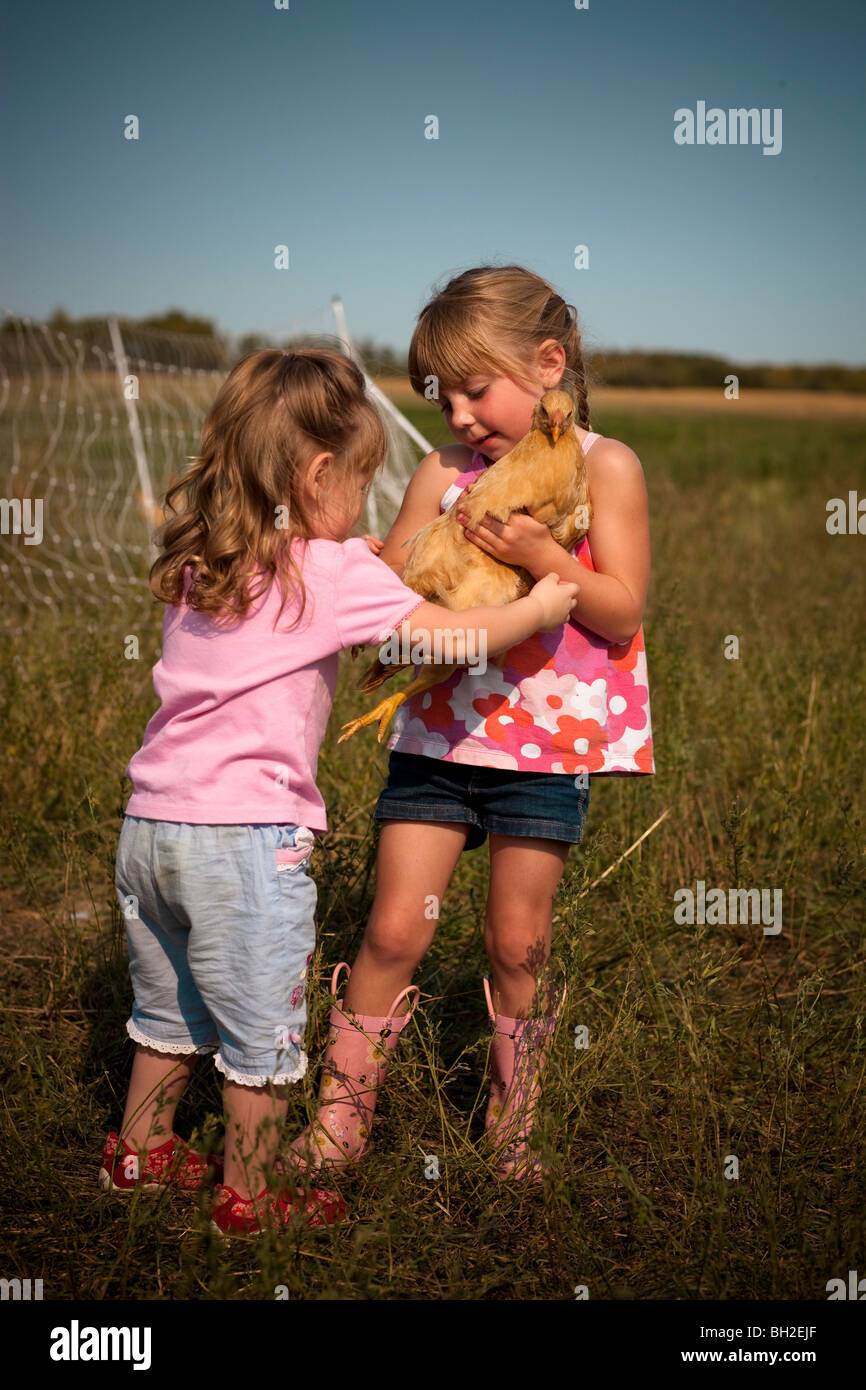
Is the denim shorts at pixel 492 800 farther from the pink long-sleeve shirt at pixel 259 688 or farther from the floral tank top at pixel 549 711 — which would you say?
the pink long-sleeve shirt at pixel 259 688

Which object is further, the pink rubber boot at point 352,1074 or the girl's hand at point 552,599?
the pink rubber boot at point 352,1074

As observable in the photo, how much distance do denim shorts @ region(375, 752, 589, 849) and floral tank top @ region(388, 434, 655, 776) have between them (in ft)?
0.14

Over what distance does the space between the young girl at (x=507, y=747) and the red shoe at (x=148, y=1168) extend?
0.71 feet

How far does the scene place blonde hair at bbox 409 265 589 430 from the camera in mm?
2008

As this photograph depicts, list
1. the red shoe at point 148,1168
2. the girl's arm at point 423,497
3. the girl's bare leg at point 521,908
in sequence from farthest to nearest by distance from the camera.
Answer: the girl's arm at point 423,497
the girl's bare leg at point 521,908
the red shoe at point 148,1168

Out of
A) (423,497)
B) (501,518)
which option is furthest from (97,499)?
(501,518)

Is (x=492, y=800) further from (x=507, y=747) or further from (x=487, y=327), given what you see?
(x=487, y=327)

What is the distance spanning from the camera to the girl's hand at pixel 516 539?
71.7 inches

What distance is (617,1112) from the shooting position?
7.63 feet

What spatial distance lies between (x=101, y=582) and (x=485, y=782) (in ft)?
18.0

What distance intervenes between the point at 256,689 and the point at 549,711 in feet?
1.92

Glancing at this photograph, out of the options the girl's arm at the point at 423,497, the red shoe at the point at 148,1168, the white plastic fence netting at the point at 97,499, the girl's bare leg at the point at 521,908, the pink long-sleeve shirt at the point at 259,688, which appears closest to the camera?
the pink long-sleeve shirt at the point at 259,688

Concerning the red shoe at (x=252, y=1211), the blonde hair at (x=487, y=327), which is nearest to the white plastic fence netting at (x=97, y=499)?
the blonde hair at (x=487, y=327)

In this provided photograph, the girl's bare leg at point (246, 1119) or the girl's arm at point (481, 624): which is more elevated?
the girl's arm at point (481, 624)
